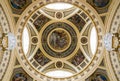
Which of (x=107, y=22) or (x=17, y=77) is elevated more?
(x=107, y=22)

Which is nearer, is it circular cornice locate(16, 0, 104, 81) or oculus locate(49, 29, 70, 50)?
circular cornice locate(16, 0, 104, 81)

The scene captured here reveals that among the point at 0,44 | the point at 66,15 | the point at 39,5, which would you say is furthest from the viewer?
the point at 66,15

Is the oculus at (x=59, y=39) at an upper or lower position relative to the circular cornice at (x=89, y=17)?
upper

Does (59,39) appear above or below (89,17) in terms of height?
above

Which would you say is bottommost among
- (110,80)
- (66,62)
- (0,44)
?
(110,80)

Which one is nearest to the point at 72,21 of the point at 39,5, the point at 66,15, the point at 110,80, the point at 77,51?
the point at 66,15

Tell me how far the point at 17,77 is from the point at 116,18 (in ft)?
23.9

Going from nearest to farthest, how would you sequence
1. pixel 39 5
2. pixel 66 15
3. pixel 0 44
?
1. pixel 0 44
2. pixel 39 5
3. pixel 66 15

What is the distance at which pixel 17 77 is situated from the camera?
18.2 m

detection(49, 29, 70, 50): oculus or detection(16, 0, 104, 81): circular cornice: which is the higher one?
detection(49, 29, 70, 50): oculus

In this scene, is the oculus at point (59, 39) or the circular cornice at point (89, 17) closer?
the circular cornice at point (89, 17)

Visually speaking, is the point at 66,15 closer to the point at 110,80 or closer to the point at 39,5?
the point at 39,5

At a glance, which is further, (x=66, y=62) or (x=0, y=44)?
(x=66, y=62)

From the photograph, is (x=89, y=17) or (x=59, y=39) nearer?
(x=89, y=17)
